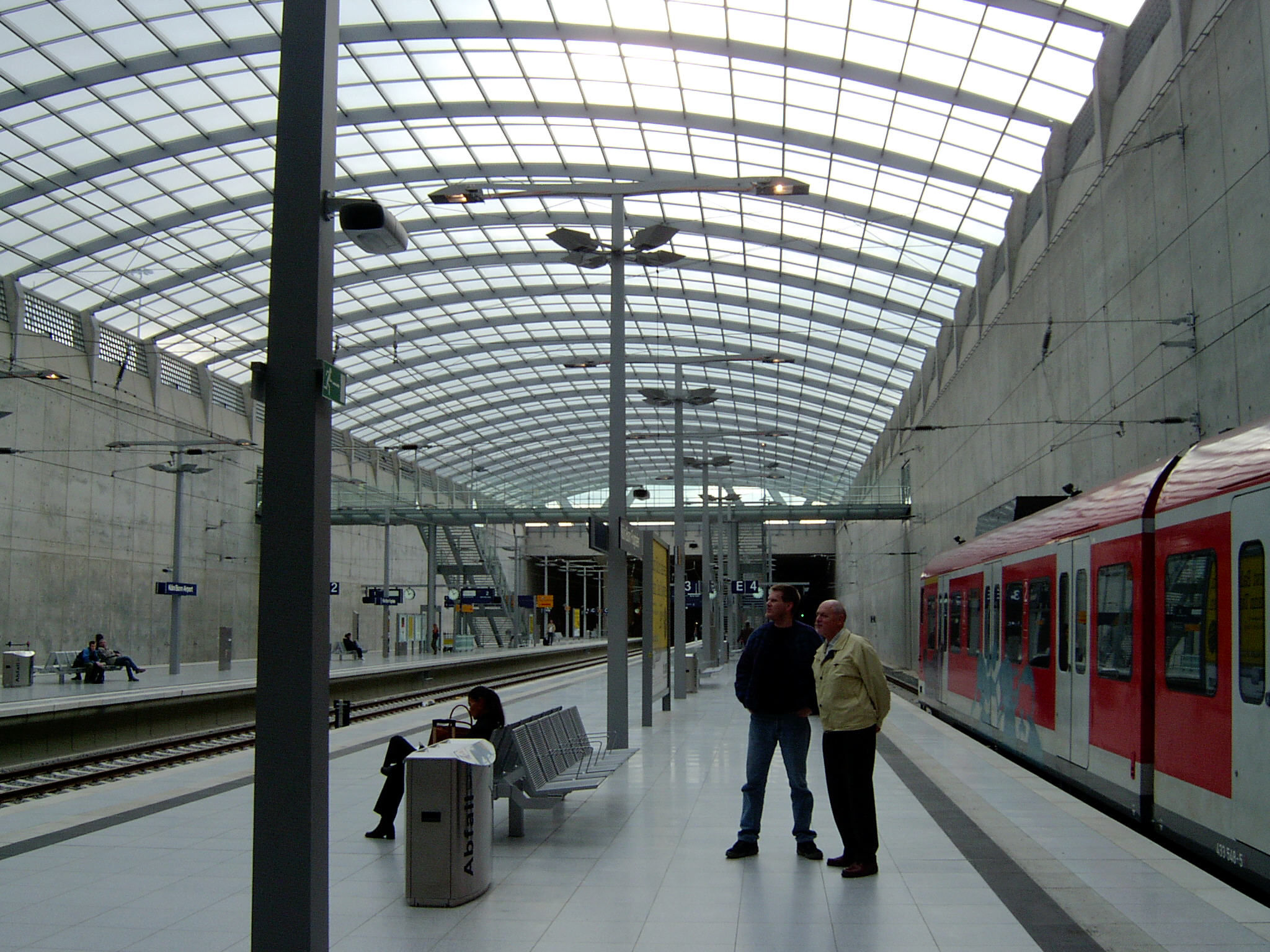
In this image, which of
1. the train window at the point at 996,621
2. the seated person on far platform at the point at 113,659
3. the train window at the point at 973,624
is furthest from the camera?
the seated person on far platform at the point at 113,659

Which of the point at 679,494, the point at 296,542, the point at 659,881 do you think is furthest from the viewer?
the point at 679,494

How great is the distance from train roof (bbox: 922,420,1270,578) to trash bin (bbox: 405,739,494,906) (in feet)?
17.2

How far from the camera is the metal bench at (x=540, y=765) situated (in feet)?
27.8

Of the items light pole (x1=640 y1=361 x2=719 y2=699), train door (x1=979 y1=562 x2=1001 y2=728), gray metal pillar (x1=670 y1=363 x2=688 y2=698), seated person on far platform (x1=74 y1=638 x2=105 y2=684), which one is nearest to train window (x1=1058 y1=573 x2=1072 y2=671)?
train door (x1=979 y1=562 x2=1001 y2=728)

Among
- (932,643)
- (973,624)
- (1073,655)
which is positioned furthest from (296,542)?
(932,643)

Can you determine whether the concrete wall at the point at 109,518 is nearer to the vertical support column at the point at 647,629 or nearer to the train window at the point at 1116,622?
the vertical support column at the point at 647,629

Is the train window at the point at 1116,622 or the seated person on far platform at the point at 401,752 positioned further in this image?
the train window at the point at 1116,622

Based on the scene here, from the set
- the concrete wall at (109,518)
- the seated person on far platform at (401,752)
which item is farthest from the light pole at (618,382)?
the concrete wall at (109,518)

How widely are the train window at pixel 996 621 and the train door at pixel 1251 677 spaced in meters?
7.77

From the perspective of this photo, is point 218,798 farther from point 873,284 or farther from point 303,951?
point 873,284

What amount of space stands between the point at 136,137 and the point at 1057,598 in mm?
28127

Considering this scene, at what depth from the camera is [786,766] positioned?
7.88m

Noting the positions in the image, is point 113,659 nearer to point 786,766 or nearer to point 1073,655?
point 1073,655

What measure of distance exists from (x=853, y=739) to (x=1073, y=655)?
186 inches
